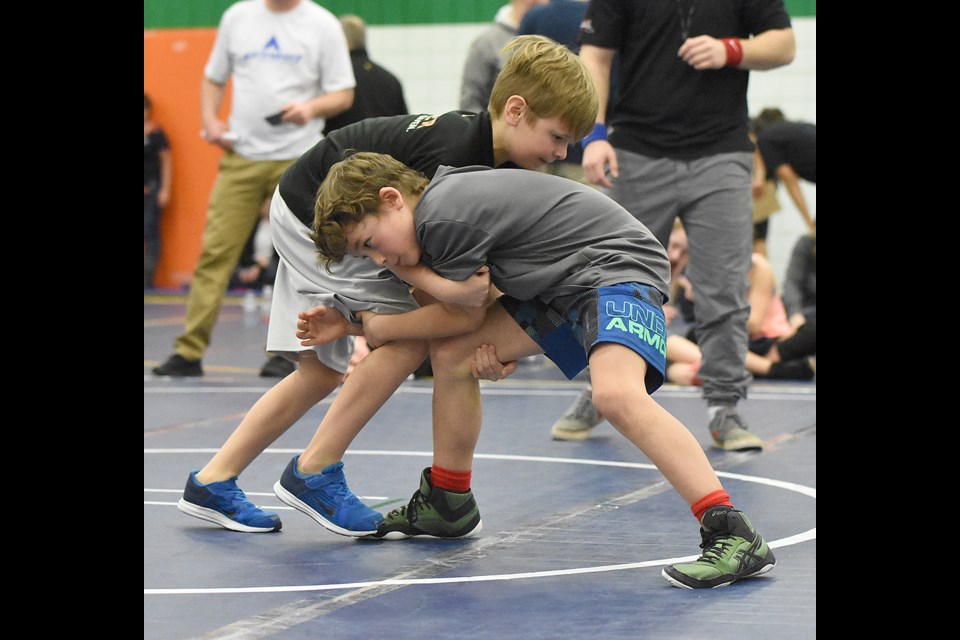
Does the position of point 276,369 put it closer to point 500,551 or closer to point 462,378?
point 462,378

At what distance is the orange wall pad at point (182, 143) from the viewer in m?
12.4

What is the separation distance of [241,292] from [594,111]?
31.2 ft

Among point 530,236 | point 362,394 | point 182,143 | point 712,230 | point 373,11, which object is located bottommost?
point 362,394

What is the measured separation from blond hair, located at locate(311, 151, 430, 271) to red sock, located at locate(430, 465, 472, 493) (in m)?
0.63

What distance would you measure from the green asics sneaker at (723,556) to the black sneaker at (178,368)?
4332 millimetres

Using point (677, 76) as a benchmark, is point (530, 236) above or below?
below

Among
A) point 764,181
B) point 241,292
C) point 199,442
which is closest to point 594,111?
point 199,442

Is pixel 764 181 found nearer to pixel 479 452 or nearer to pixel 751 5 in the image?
pixel 751 5

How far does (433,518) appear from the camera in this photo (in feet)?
11.0

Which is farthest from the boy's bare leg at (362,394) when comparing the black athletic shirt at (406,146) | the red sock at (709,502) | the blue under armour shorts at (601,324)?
the red sock at (709,502)

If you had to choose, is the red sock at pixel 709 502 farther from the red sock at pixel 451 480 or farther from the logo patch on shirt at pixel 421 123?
the logo patch on shirt at pixel 421 123

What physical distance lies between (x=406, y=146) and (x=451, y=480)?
0.84 m

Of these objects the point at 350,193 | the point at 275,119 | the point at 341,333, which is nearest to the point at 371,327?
the point at 341,333
